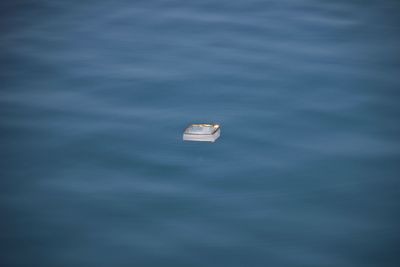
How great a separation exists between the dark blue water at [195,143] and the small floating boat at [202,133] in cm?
9

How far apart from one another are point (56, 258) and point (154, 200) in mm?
798

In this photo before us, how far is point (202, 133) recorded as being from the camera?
14.3 ft

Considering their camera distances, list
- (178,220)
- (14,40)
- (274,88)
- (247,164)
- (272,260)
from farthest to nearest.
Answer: (14,40) → (274,88) → (247,164) → (178,220) → (272,260)

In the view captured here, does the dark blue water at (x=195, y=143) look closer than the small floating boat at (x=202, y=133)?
Yes

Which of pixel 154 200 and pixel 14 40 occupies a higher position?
pixel 14 40

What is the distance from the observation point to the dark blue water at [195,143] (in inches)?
142

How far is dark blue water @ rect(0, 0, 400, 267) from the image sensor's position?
3.61 meters

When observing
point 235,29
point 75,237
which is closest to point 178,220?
point 75,237

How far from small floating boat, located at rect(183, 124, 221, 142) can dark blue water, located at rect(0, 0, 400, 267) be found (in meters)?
0.09

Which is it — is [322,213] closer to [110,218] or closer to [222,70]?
[110,218]

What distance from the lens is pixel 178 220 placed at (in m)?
3.75

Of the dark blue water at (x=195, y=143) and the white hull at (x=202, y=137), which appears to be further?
the white hull at (x=202, y=137)

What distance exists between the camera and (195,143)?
14.4ft

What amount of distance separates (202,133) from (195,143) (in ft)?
0.33
